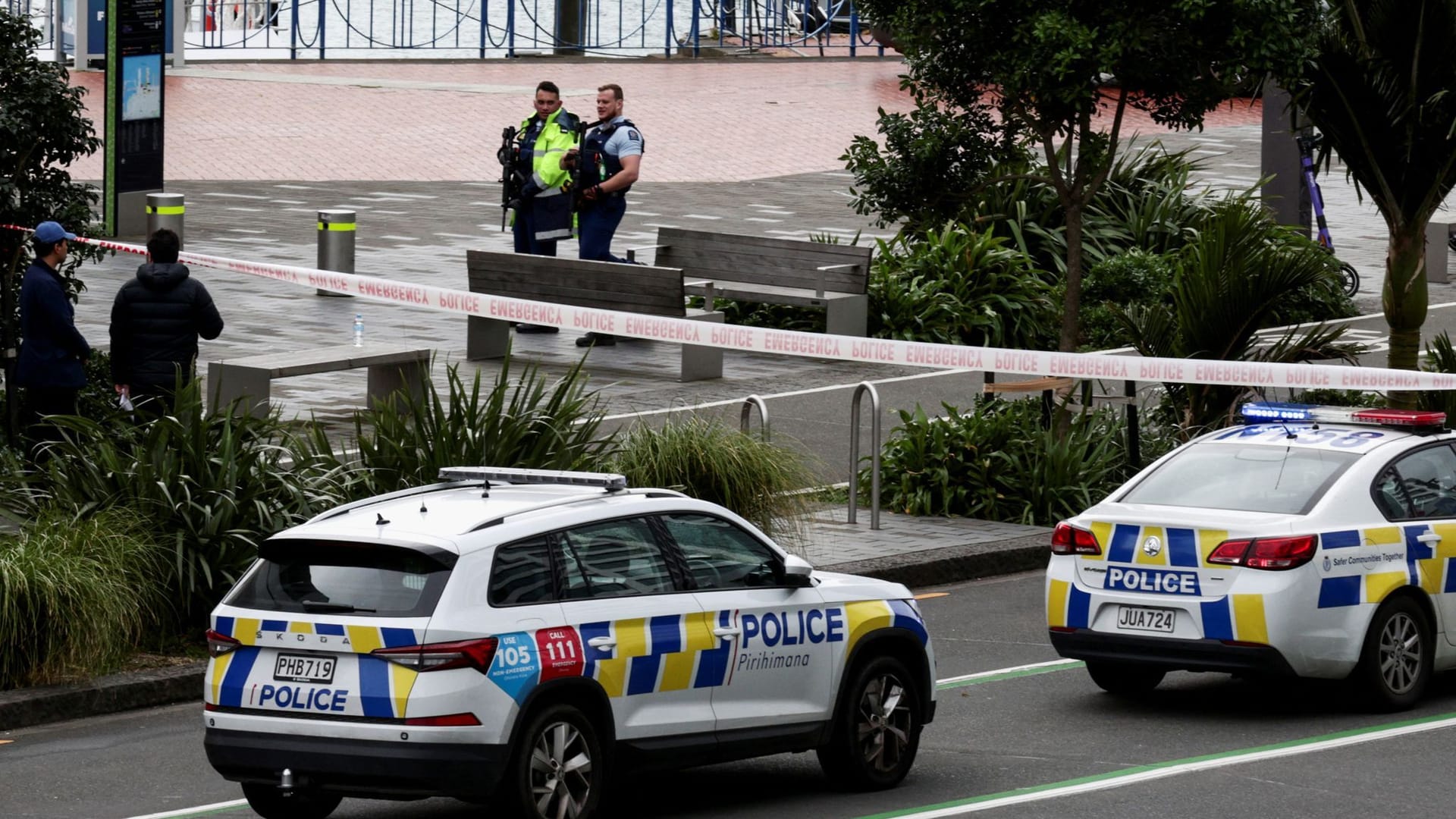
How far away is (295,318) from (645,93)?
21.8 m

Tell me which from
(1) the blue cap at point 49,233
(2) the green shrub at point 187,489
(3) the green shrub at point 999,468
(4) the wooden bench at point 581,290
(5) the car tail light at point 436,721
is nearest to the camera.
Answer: (5) the car tail light at point 436,721

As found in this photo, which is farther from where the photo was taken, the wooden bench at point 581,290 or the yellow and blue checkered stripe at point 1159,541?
the wooden bench at point 581,290

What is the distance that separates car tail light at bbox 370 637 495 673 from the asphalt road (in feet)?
4.29

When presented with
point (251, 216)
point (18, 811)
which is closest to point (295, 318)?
point (251, 216)

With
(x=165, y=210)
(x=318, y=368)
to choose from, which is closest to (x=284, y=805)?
(x=318, y=368)

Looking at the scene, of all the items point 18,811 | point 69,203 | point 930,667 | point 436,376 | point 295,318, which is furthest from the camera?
point 295,318

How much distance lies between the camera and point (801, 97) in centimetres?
4338

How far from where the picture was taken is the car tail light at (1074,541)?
435 inches

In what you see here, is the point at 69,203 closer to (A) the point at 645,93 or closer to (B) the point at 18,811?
(B) the point at 18,811

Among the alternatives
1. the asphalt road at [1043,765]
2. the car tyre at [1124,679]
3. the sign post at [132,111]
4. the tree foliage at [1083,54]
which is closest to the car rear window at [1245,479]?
the car tyre at [1124,679]

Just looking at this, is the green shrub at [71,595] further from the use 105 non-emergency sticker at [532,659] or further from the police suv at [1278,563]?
the police suv at [1278,563]

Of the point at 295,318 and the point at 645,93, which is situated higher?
the point at 645,93

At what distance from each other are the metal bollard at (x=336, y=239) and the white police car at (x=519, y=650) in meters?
13.6

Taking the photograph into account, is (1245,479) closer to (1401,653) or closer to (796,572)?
(1401,653)
